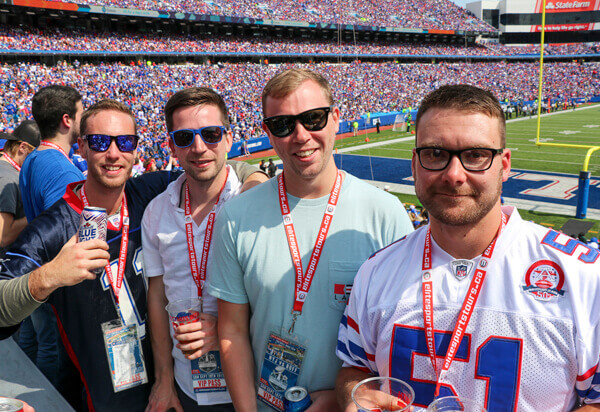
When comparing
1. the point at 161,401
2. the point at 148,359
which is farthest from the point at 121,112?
the point at 161,401

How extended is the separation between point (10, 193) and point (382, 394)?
3.66 metres

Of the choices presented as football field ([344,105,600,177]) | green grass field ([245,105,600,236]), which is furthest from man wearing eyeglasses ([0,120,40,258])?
football field ([344,105,600,177])

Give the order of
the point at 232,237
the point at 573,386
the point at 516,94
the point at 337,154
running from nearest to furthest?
the point at 573,386 → the point at 232,237 → the point at 337,154 → the point at 516,94

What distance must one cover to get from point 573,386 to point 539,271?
1.38 feet

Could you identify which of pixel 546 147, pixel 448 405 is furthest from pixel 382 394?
pixel 546 147

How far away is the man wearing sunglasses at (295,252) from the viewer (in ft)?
6.91

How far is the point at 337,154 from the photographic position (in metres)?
24.5

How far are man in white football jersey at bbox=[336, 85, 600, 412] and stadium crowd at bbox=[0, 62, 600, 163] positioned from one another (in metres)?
20.0

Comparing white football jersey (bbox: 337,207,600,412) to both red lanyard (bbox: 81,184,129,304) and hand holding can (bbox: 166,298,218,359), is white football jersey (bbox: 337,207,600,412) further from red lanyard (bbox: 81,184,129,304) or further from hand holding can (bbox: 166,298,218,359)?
red lanyard (bbox: 81,184,129,304)

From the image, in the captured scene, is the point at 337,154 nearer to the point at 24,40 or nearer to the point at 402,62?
the point at 24,40

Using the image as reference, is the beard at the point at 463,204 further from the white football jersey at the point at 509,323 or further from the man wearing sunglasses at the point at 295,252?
the man wearing sunglasses at the point at 295,252

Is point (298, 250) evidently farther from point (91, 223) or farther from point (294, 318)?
point (91, 223)

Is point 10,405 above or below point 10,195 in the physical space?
below

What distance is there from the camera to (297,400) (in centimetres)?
189
